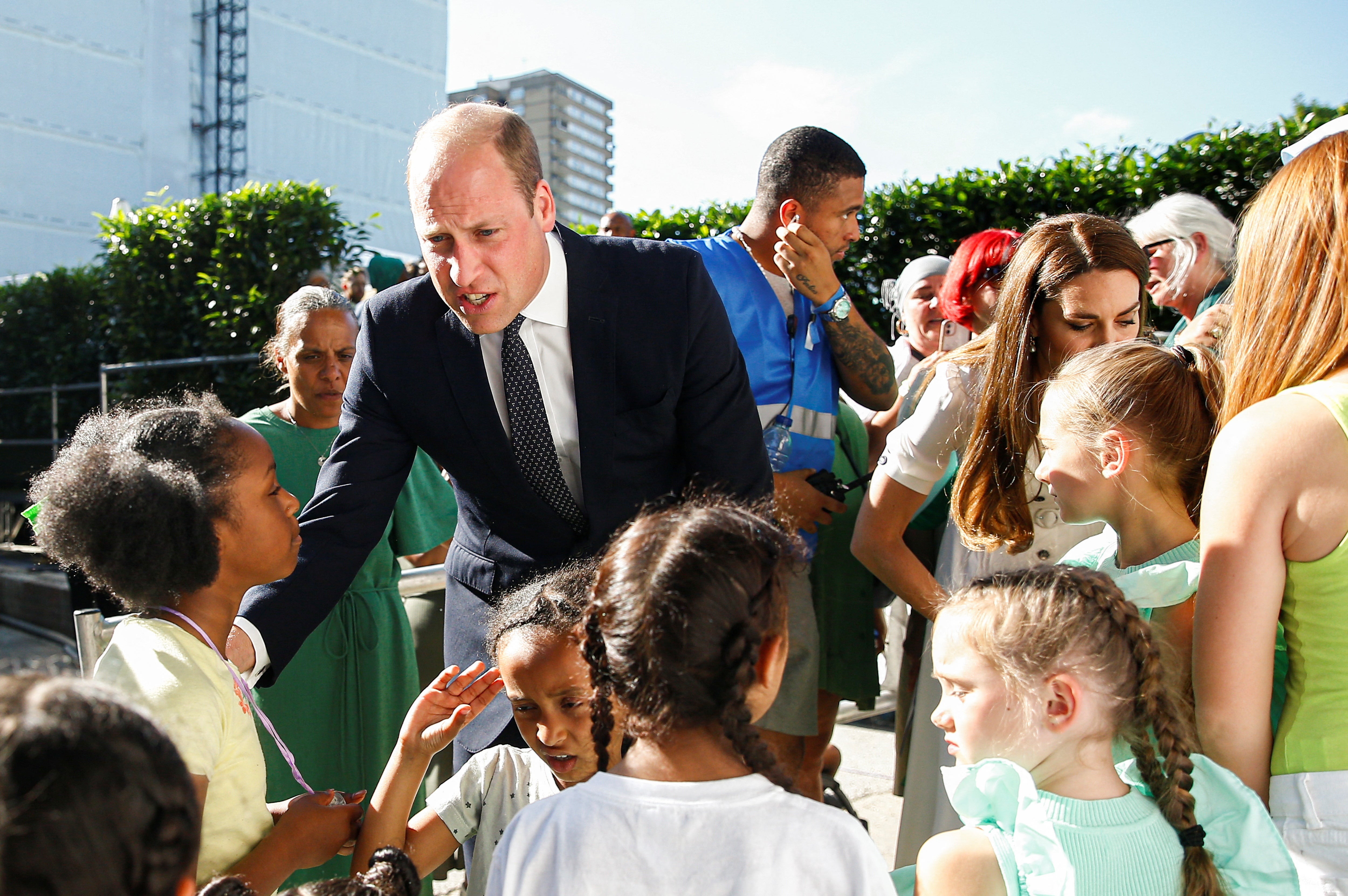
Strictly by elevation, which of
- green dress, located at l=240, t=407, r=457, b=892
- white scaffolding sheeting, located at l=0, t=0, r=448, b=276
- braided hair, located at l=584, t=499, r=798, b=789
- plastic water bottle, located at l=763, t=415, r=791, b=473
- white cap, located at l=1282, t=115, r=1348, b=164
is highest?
white scaffolding sheeting, located at l=0, t=0, r=448, b=276

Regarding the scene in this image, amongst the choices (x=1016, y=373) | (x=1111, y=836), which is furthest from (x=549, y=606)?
(x=1016, y=373)

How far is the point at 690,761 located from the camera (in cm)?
124

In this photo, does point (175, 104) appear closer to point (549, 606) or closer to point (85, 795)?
point (549, 606)

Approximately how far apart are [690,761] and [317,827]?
78 cm

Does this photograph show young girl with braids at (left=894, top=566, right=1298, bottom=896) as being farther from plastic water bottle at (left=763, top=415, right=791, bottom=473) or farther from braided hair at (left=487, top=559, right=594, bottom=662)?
plastic water bottle at (left=763, top=415, right=791, bottom=473)

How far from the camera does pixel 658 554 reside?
128cm

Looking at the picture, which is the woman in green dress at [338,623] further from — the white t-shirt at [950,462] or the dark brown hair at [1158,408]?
the dark brown hair at [1158,408]

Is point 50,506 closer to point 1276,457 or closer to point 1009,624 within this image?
point 1009,624

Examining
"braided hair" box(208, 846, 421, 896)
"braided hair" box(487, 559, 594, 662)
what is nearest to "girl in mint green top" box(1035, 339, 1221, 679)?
"braided hair" box(487, 559, 594, 662)

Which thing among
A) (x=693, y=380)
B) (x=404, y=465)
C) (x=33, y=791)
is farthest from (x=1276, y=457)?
(x=404, y=465)

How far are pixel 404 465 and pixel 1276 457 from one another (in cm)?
174

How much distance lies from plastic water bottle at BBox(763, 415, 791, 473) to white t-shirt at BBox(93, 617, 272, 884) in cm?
169

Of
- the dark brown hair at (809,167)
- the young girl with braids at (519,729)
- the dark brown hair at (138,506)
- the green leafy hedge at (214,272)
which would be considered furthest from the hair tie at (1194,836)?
the green leafy hedge at (214,272)

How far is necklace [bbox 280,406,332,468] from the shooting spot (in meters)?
3.23
